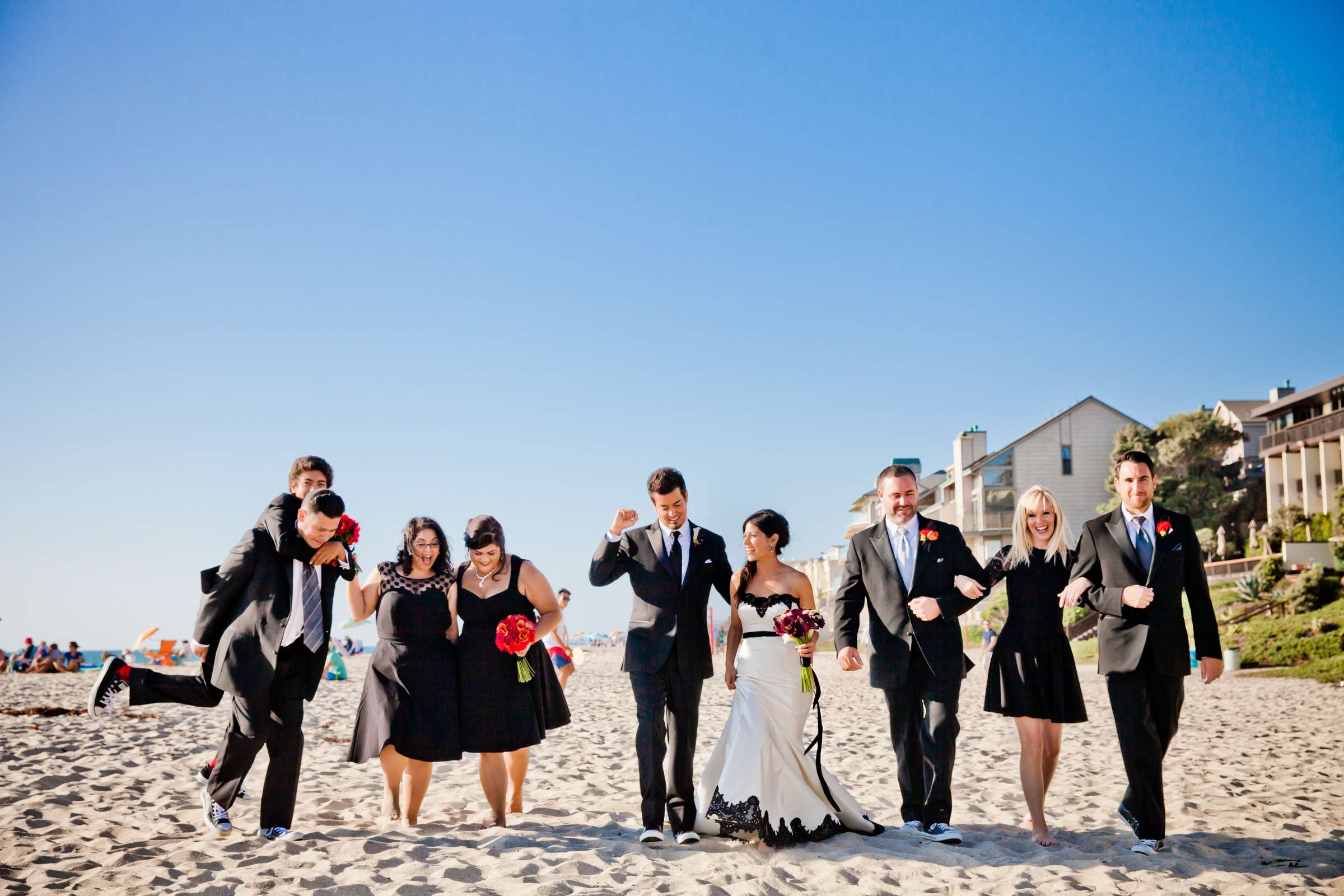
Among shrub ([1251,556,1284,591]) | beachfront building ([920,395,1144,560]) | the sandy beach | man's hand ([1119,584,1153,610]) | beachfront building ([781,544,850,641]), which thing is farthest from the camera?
beachfront building ([781,544,850,641])

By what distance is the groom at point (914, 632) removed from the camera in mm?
6461

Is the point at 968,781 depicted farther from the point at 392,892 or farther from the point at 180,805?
the point at 180,805

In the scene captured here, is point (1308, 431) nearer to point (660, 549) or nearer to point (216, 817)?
point (660, 549)

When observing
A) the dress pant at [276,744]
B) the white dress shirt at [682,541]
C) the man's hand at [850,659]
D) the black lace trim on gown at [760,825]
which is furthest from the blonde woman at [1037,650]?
the dress pant at [276,744]

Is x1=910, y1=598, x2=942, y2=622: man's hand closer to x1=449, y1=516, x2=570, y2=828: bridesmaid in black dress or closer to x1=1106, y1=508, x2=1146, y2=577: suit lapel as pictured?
x1=1106, y1=508, x2=1146, y2=577: suit lapel

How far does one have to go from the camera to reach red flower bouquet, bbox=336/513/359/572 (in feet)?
21.6

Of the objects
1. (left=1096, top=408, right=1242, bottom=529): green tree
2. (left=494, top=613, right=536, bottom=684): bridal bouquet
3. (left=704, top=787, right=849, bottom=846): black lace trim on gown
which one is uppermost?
(left=1096, top=408, right=1242, bottom=529): green tree

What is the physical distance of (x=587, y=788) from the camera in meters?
8.95

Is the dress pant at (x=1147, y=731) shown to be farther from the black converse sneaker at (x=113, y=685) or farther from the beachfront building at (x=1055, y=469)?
the beachfront building at (x=1055, y=469)

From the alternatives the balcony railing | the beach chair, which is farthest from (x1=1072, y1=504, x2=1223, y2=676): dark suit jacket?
the beach chair

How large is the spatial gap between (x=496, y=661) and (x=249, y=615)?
1.61 meters

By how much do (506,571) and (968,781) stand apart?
5.06 meters

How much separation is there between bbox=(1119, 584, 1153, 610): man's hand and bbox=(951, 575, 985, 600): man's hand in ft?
2.77

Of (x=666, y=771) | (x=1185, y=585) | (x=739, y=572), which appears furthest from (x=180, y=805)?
(x=1185, y=585)
